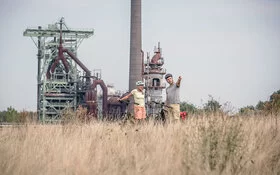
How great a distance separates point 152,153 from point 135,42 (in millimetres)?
27440

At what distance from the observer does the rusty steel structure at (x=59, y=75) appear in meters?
50.7

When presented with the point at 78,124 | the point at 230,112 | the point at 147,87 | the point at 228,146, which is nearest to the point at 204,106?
the point at 230,112

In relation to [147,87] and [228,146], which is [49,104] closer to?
[147,87]

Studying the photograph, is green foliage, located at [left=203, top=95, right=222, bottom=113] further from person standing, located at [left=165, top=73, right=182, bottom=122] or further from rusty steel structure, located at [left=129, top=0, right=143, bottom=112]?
rusty steel structure, located at [left=129, top=0, right=143, bottom=112]

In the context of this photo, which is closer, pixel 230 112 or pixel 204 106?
pixel 230 112

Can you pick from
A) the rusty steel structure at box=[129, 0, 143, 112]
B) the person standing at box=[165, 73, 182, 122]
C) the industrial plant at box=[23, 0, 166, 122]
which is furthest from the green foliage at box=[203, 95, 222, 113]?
the industrial plant at box=[23, 0, 166, 122]

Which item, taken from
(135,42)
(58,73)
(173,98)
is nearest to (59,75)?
(58,73)

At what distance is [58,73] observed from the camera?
52438 millimetres

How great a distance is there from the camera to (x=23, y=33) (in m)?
54.4

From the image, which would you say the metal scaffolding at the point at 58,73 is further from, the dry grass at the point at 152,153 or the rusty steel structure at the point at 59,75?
the dry grass at the point at 152,153

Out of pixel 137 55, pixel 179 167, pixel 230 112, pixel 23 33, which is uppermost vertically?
pixel 23 33

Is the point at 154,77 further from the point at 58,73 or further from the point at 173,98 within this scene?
the point at 173,98

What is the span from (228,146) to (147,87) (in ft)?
166

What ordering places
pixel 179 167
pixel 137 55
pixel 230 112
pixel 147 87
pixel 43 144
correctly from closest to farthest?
pixel 179 167, pixel 43 144, pixel 230 112, pixel 137 55, pixel 147 87
